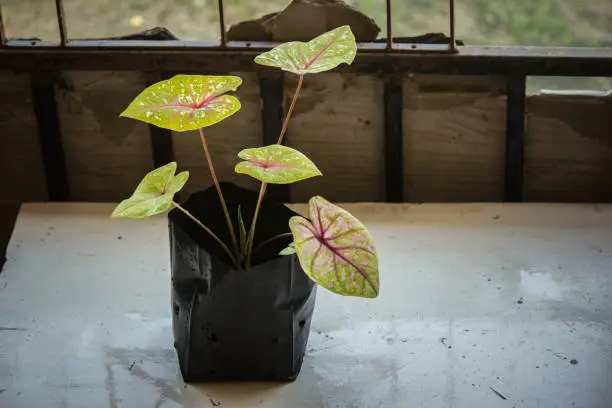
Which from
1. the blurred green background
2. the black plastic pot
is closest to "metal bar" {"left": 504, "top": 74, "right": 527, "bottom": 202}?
the blurred green background

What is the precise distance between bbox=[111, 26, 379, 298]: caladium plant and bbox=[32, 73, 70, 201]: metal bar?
0.91m

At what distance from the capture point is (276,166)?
175cm

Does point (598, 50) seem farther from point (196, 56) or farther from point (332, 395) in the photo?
point (332, 395)

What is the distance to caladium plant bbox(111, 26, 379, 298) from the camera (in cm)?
168

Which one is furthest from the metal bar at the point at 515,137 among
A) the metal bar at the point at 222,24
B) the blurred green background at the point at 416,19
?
the metal bar at the point at 222,24

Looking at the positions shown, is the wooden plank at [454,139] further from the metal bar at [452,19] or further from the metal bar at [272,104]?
the metal bar at [272,104]

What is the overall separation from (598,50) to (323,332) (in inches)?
40.9

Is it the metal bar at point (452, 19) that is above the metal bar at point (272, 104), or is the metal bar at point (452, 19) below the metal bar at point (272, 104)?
above

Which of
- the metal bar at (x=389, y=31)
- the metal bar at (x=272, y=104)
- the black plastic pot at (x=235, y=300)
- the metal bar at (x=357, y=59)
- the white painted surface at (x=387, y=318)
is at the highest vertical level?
the metal bar at (x=389, y=31)

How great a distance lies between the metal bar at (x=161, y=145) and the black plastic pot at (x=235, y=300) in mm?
671

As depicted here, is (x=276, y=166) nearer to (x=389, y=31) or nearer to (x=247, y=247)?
(x=247, y=247)

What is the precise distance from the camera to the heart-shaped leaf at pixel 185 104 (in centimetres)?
168

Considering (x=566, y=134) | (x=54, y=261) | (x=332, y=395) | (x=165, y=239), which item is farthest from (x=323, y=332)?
(x=566, y=134)

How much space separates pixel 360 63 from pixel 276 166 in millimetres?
809
